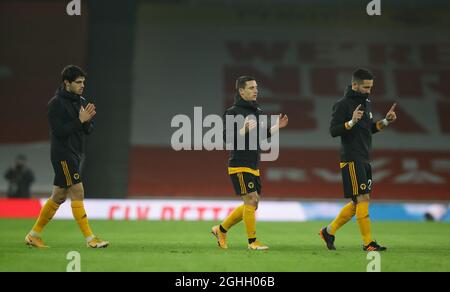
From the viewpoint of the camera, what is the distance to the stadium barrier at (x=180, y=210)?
51.0 feet

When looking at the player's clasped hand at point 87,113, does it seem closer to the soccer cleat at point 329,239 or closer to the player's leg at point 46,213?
the player's leg at point 46,213

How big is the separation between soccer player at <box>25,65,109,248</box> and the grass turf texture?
1.12ft

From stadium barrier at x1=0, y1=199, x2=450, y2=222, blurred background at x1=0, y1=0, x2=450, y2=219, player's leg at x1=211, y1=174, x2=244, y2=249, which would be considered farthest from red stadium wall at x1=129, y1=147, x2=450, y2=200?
player's leg at x1=211, y1=174, x2=244, y2=249

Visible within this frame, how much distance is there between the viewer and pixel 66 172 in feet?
27.9

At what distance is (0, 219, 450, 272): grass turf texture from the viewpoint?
703 centimetres

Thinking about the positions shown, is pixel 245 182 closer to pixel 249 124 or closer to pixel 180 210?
pixel 249 124

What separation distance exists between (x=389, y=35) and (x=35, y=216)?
11.9 m

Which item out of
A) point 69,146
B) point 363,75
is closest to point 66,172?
point 69,146

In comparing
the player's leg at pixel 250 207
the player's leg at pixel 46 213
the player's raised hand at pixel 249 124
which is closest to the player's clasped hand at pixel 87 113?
the player's leg at pixel 46 213

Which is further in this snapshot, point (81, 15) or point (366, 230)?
point (81, 15)

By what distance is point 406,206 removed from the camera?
648 inches

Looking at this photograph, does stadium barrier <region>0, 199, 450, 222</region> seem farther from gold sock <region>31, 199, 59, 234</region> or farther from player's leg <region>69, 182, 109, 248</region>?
player's leg <region>69, 182, 109, 248</region>
